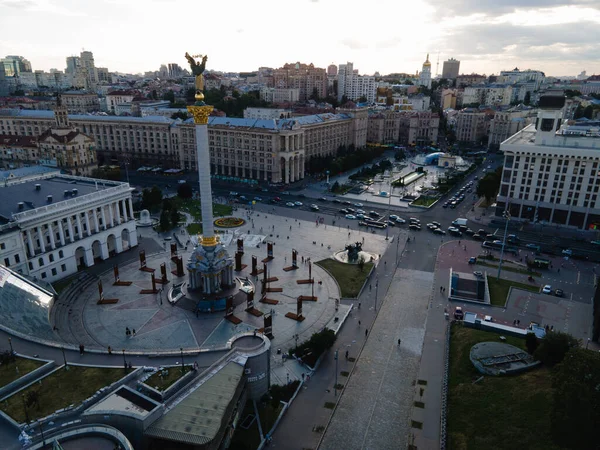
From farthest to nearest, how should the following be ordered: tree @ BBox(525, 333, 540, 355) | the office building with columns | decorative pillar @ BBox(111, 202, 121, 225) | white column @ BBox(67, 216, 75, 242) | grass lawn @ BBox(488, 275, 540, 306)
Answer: decorative pillar @ BBox(111, 202, 121, 225)
white column @ BBox(67, 216, 75, 242)
grass lawn @ BBox(488, 275, 540, 306)
the office building with columns
tree @ BBox(525, 333, 540, 355)

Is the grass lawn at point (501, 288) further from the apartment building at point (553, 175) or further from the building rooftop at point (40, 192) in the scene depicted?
the building rooftop at point (40, 192)

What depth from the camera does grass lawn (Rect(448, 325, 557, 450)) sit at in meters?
36.7

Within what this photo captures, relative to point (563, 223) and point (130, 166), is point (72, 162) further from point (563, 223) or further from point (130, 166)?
point (563, 223)

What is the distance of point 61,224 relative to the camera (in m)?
68.2

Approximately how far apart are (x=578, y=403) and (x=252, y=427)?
87.4 feet

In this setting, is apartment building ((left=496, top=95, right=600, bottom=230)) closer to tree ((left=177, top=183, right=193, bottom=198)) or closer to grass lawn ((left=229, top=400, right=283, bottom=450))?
tree ((left=177, top=183, right=193, bottom=198))

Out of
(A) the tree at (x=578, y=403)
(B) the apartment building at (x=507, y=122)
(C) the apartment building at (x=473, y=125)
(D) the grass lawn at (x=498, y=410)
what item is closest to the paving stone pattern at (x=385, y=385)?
(D) the grass lawn at (x=498, y=410)

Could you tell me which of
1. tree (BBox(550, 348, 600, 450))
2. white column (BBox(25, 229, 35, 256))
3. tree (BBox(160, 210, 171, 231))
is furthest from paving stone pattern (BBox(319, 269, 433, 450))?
white column (BBox(25, 229, 35, 256))

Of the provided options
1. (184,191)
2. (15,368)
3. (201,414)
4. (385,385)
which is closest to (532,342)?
(385,385)

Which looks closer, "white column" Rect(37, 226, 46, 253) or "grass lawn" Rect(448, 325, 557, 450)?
"grass lawn" Rect(448, 325, 557, 450)

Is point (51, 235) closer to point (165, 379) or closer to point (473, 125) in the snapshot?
point (165, 379)

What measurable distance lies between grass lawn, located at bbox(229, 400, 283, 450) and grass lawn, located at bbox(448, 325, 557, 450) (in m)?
16.2

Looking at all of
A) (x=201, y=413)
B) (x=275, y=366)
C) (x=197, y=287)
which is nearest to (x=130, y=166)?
(x=197, y=287)

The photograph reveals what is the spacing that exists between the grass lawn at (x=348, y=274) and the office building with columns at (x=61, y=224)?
37714 mm
